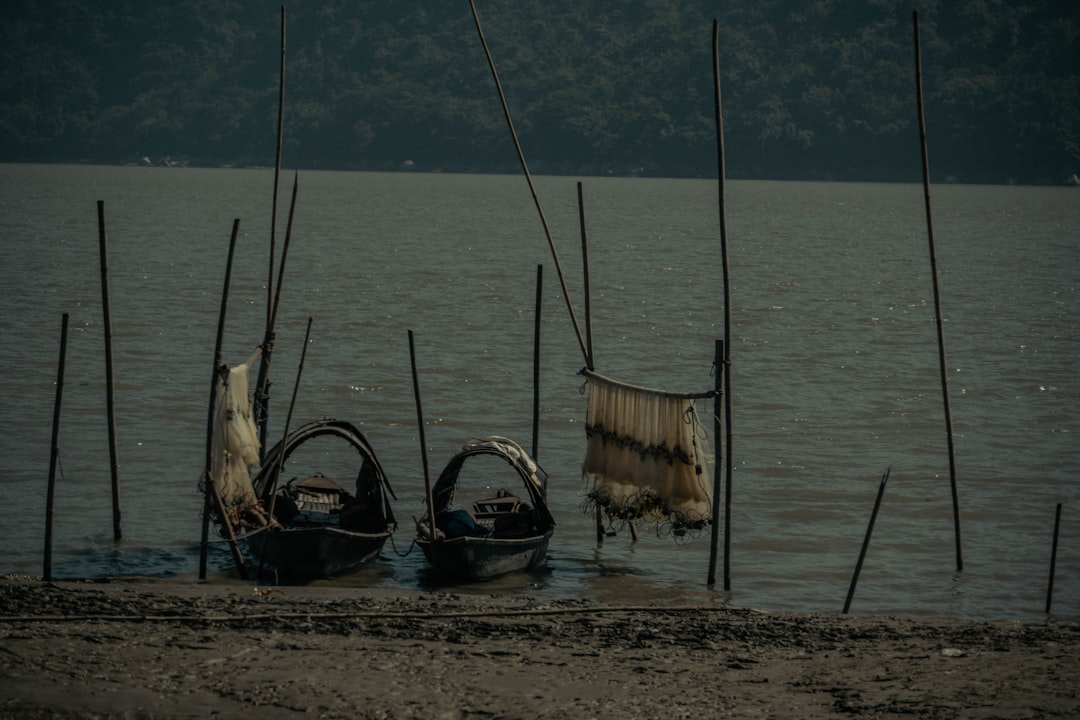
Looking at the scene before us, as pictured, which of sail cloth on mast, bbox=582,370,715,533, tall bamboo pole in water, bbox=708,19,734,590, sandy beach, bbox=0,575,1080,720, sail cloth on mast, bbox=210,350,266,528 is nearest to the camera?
sandy beach, bbox=0,575,1080,720

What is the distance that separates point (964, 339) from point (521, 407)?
13613 millimetres

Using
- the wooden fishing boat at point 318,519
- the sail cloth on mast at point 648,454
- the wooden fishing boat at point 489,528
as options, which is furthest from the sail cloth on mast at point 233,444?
the sail cloth on mast at point 648,454

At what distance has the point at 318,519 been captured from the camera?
13.0 metres

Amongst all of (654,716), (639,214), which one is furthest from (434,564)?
(639,214)

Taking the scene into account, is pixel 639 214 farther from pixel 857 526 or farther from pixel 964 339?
→ pixel 857 526

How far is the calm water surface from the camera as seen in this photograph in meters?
13.1

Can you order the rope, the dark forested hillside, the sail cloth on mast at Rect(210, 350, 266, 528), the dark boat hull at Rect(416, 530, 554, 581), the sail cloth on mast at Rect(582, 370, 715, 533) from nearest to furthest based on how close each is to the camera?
the rope → the sail cloth on mast at Rect(210, 350, 266, 528) → the sail cloth on mast at Rect(582, 370, 715, 533) → the dark boat hull at Rect(416, 530, 554, 581) → the dark forested hillside

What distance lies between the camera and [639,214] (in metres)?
82.4

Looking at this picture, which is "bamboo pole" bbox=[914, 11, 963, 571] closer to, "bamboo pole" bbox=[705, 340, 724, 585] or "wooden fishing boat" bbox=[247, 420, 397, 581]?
"bamboo pole" bbox=[705, 340, 724, 585]

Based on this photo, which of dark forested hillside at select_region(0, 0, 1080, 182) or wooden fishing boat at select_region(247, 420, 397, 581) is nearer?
wooden fishing boat at select_region(247, 420, 397, 581)

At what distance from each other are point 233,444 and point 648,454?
3.28 meters

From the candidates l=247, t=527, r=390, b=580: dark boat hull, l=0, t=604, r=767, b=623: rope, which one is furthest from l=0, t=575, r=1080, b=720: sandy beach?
l=247, t=527, r=390, b=580: dark boat hull

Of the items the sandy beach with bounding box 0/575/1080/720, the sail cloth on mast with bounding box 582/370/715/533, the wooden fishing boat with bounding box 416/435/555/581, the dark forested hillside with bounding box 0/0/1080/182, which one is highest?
the dark forested hillside with bounding box 0/0/1080/182

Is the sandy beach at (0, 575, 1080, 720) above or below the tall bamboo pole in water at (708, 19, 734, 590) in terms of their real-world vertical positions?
below
